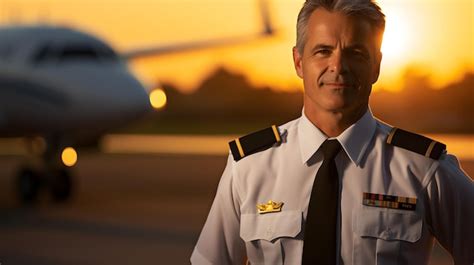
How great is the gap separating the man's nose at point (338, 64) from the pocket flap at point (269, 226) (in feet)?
1.28

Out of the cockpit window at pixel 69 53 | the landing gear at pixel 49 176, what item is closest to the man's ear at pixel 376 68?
the landing gear at pixel 49 176

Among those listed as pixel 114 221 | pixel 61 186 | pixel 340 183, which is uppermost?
pixel 61 186

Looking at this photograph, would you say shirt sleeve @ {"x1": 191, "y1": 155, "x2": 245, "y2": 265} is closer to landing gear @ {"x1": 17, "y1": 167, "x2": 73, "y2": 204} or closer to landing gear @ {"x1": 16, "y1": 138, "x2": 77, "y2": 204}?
landing gear @ {"x1": 16, "y1": 138, "x2": 77, "y2": 204}

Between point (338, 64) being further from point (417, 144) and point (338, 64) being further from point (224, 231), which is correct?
point (224, 231)

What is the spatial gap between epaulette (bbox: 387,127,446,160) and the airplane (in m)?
14.1

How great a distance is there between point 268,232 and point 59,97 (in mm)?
14441

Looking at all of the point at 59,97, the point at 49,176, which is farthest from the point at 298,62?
the point at 49,176

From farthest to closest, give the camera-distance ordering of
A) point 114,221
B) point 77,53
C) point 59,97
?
1. point 77,53
2. point 59,97
3. point 114,221

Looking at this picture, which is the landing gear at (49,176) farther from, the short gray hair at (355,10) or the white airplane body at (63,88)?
the short gray hair at (355,10)

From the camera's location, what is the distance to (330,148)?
270cm

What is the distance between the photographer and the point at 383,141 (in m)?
2.70

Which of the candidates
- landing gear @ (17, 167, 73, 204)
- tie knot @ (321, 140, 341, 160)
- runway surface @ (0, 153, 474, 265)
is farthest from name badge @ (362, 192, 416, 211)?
landing gear @ (17, 167, 73, 204)

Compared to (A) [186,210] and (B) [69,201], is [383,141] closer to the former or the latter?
(A) [186,210]

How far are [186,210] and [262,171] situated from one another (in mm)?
13722
